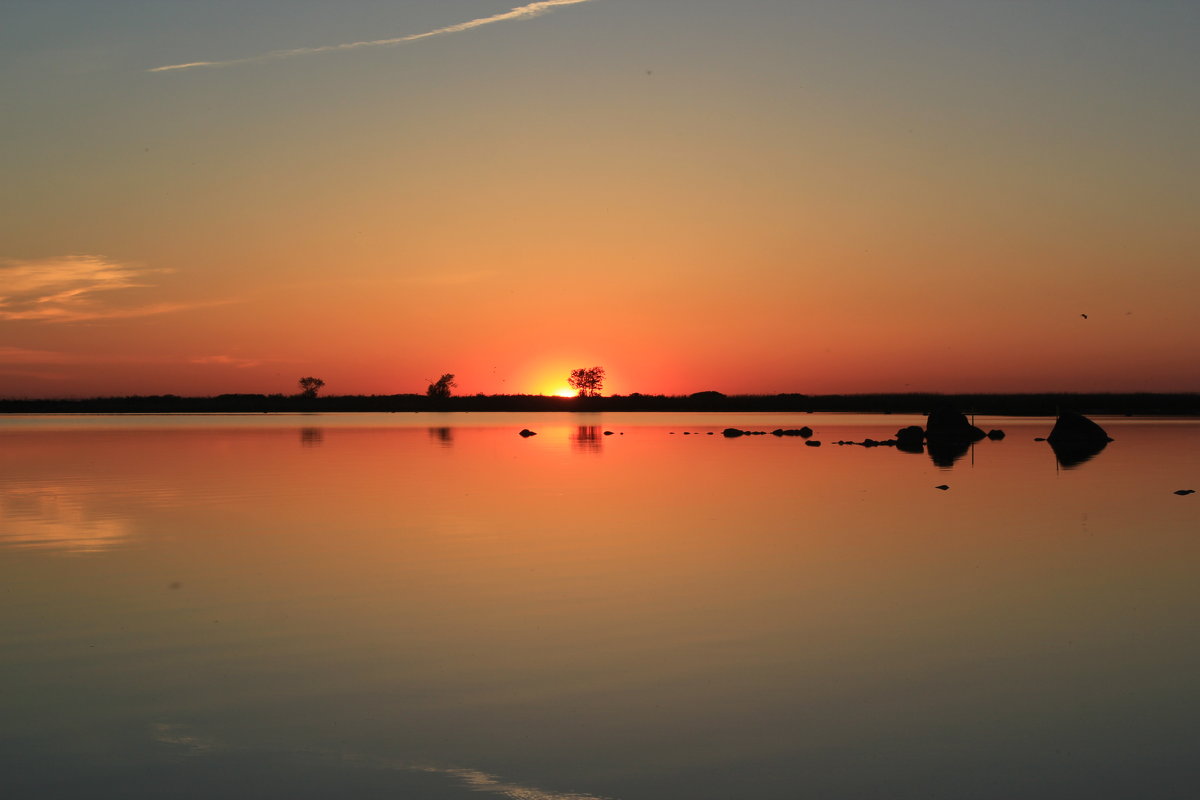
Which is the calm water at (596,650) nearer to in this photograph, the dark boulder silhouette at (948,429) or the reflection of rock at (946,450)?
the reflection of rock at (946,450)

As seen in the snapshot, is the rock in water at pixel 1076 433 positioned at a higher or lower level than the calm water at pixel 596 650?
higher

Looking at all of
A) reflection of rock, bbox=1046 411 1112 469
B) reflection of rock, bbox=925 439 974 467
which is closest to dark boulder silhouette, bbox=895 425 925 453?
reflection of rock, bbox=925 439 974 467

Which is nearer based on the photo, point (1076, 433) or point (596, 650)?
point (596, 650)

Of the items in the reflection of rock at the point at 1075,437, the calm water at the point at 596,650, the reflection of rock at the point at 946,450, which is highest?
the reflection of rock at the point at 1075,437

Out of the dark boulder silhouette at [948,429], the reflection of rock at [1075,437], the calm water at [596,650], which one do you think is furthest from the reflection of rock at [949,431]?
the calm water at [596,650]

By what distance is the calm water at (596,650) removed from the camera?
8125mm

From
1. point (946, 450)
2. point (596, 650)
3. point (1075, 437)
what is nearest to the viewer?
point (596, 650)

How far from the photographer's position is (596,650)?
38.9 ft

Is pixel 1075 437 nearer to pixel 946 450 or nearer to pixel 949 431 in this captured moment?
pixel 949 431

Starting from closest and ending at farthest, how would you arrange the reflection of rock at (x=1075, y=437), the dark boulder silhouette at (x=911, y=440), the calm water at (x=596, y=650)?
1. the calm water at (x=596, y=650)
2. the reflection of rock at (x=1075, y=437)
3. the dark boulder silhouette at (x=911, y=440)

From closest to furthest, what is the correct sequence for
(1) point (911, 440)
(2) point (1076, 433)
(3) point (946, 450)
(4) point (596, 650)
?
(4) point (596, 650) → (3) point (946, 450) → (2) point (1076, 433) → (1) point (911, 440)

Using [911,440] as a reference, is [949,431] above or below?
above

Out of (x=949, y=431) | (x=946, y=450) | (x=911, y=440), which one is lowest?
(x=946, y=450)

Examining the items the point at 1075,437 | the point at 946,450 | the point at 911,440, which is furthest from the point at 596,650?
the point at 1075,437
